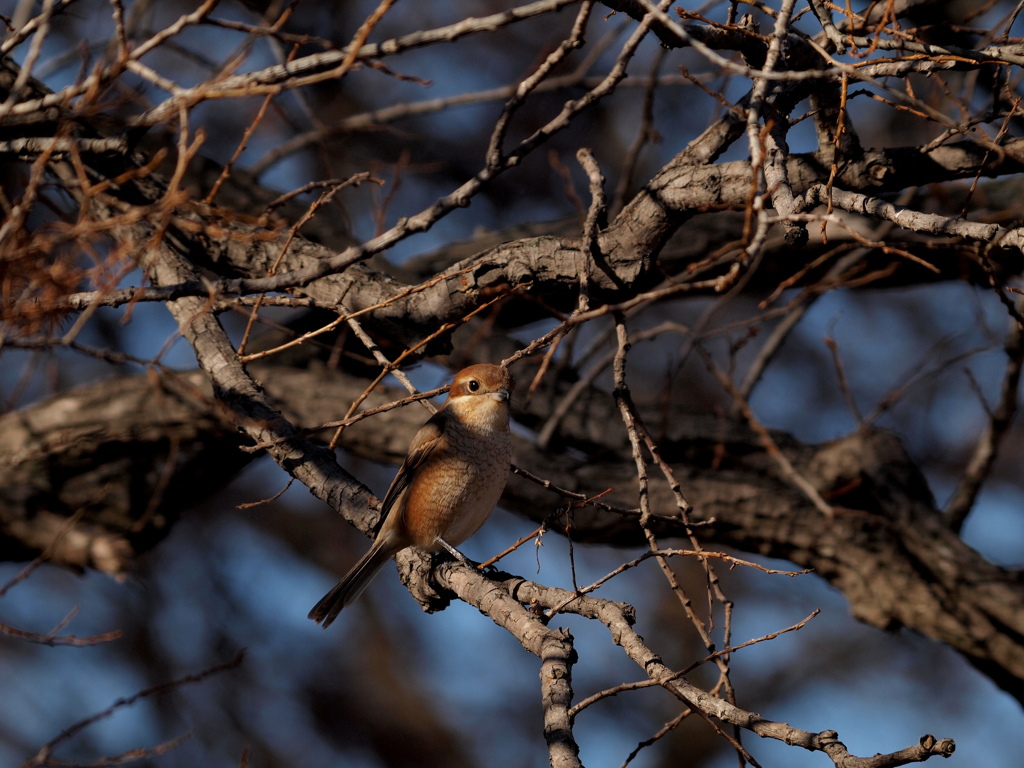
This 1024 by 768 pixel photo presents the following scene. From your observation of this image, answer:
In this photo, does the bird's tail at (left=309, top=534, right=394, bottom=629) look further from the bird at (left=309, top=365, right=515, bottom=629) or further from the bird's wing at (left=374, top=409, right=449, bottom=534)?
the bird's wing at (left=374, top=409, right=449, bottom=534)

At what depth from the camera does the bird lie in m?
3.73

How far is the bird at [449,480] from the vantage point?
3.73m

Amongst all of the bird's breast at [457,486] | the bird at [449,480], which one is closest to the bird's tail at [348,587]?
the bird at [449,480]

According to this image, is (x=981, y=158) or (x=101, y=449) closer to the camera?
(x=981, y=158)

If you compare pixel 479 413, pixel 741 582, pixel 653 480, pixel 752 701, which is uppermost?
pixel 741 582

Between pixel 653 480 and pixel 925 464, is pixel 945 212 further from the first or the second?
pixel 925 464

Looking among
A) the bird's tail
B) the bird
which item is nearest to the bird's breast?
the bird

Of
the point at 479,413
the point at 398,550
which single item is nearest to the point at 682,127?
the point at 479,413

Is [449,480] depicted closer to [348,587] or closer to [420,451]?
[420,451]

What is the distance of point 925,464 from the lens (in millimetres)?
9148

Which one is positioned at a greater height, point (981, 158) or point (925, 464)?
point (925, 464)

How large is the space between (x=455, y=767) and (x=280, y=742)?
1874mm

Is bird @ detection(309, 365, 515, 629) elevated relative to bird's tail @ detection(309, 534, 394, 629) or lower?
elevated

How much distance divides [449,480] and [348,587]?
0.62 meters
